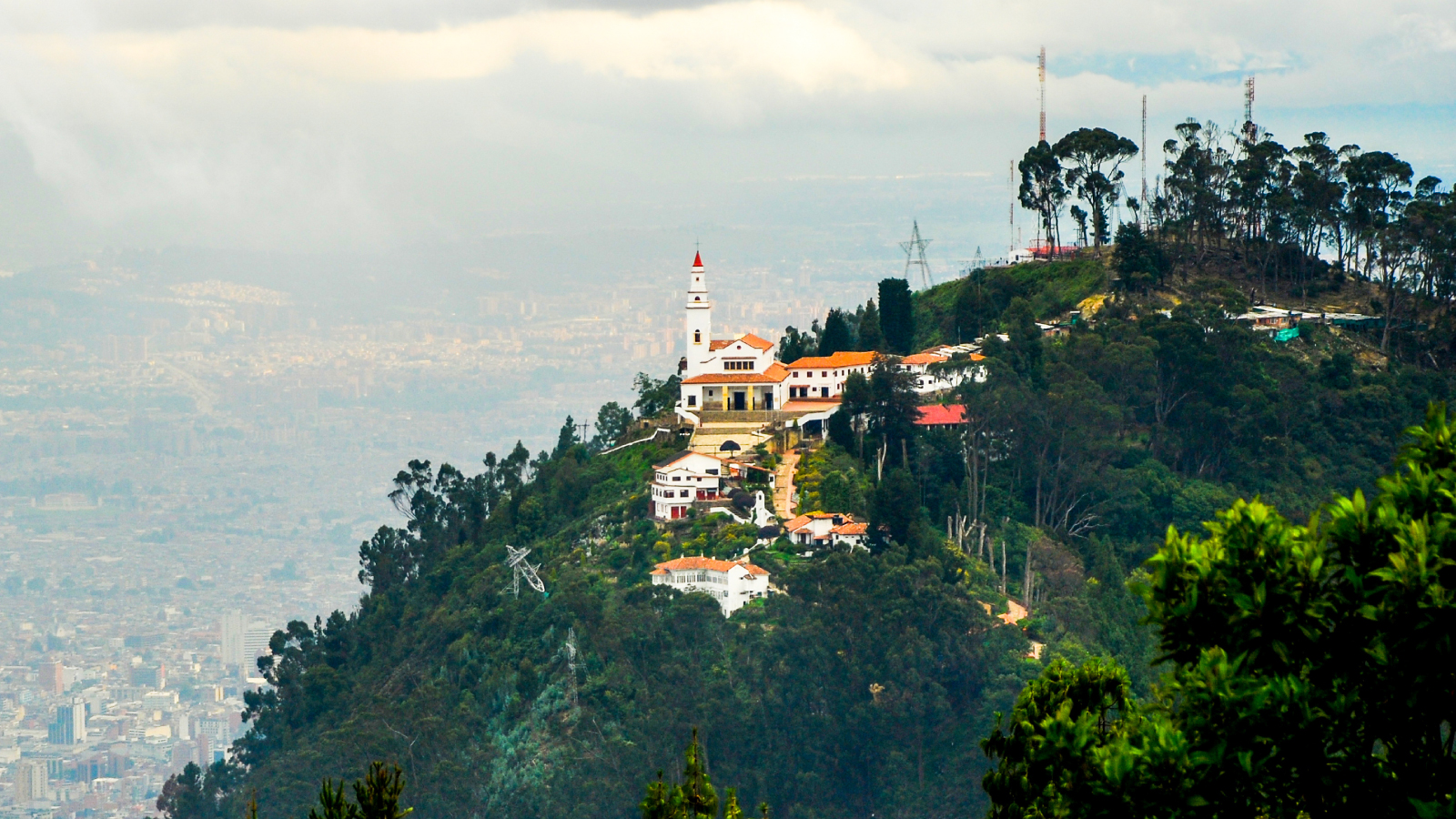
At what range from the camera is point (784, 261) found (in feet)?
534

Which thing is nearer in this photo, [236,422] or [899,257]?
[899,257]

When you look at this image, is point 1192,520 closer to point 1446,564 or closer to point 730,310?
point 1446,564

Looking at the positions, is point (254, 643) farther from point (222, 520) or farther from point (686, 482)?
point (686, 482)

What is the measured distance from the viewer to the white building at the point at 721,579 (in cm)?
5178

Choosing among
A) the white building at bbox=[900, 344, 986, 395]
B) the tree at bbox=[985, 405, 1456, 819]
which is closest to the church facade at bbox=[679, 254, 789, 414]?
the white building at bbox=[900, 344, 986, 395]

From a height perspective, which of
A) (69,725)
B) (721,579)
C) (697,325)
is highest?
(697,325)

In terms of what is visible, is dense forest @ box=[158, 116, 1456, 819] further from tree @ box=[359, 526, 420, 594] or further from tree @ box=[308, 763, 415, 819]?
tree @ box=[308, 763, 415, 819]

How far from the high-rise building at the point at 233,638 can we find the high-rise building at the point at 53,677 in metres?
10.8

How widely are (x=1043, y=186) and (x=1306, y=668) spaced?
60.0 m

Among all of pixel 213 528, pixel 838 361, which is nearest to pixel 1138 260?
pixel 838 361

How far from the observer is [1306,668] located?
1410 centimetres

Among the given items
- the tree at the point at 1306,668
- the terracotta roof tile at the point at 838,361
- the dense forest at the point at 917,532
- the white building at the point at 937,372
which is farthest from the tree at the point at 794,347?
the tree at the point at 1306,668

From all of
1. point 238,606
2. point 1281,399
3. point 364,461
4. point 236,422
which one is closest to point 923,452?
point 1281,399

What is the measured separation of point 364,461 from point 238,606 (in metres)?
37.9
